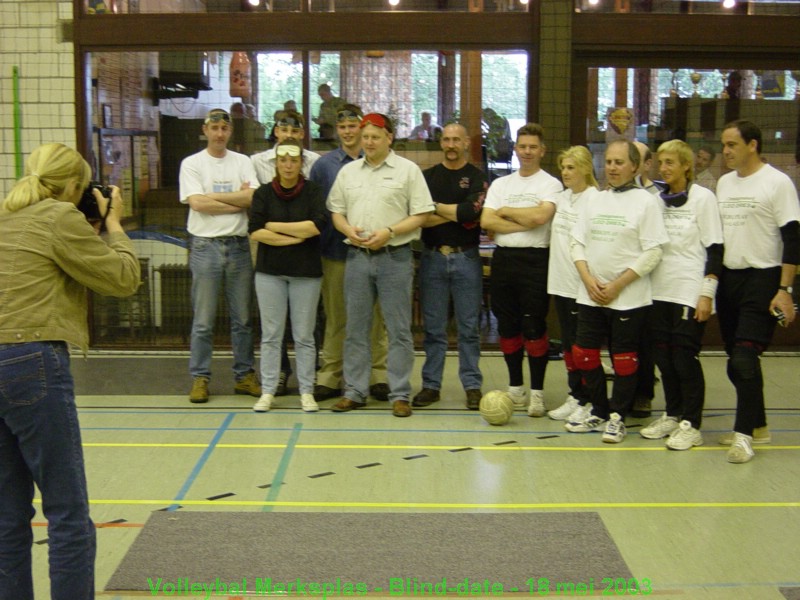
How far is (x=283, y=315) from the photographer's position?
618cm

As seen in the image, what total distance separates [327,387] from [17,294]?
3.63m

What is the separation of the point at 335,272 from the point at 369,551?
2.76 m

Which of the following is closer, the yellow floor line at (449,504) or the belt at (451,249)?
the yellow floor line at (449,504)

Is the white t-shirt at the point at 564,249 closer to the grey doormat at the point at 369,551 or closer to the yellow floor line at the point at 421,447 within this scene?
the yellow floor line at the point at 421,447

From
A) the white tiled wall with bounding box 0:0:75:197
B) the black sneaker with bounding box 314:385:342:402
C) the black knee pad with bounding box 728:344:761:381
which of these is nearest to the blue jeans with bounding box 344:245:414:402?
the black sneaker with bounding box 314:385:342:402

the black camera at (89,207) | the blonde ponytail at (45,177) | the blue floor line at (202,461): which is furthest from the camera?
the blue floor line at (202,461)

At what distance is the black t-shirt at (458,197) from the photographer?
6137 mm

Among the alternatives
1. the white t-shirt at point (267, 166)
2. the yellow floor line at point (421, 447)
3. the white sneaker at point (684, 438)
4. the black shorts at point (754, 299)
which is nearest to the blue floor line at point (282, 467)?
the yellow floor line at point (421, 447)

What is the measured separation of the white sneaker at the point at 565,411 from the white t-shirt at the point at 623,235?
848 millimetres

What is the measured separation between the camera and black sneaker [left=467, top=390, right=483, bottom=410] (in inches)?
248

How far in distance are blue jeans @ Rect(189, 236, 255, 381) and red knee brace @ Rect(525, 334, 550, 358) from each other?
74.9 inches

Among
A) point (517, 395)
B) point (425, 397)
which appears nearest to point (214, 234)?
point (425, 397)

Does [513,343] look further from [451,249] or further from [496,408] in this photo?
[451,249]

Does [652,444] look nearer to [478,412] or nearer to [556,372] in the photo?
[478,412]
